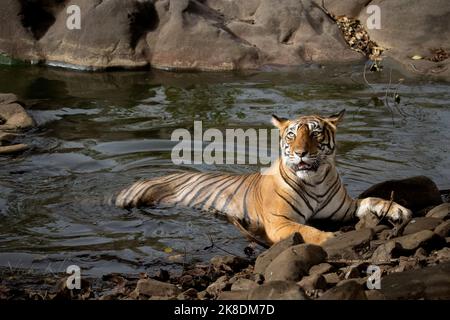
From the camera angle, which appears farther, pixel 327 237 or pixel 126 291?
pixel 327 237

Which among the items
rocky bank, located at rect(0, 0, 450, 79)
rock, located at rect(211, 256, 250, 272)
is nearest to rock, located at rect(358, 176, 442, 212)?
rock, located at rect(211, 256, 250, 272)

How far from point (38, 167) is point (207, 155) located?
5.37 feet

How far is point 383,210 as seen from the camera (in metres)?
5.87

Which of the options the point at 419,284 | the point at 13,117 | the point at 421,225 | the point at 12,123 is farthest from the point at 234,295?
the point at 13,117

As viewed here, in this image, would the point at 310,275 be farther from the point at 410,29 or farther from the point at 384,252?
the point at 410,29

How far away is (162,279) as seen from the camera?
16.4ft

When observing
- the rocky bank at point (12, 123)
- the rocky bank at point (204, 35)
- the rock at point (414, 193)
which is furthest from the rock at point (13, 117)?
the rock at point (414, 193)

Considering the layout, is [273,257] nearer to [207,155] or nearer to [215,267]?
[215,267]

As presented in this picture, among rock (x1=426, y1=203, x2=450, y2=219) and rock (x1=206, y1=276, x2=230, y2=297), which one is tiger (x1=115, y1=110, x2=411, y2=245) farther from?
rock (x1=206, y1=276, x2=230, y2=297)

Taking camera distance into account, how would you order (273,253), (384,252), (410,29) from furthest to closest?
(410,29)
(273,253)
(384,252)

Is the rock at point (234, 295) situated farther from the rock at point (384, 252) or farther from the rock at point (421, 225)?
the rock at point (421, 225)

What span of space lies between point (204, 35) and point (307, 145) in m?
6.95

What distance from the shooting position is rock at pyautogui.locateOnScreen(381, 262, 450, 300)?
397 cm

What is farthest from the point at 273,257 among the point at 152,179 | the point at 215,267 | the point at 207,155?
the point at 207,155
